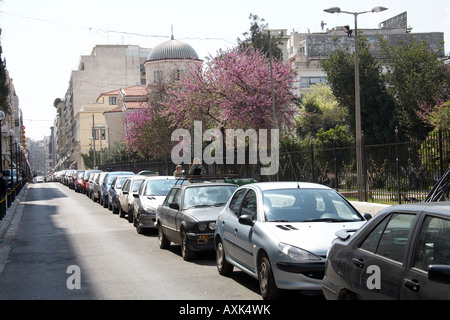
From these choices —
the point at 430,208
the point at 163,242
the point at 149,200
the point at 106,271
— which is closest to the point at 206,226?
the point at 106,271

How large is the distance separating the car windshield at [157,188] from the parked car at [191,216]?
372 cm

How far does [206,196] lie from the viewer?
12.4m

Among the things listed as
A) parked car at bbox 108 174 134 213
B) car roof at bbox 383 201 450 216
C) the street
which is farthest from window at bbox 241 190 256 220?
parked car at bbox 108 174 134 213

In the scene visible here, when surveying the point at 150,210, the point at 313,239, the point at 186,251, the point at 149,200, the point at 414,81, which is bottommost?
the point at 186,251

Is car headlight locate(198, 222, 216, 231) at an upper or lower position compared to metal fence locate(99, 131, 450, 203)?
lower

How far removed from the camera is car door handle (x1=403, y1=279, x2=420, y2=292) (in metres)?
4.27

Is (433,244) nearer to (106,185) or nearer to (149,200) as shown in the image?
(149,200)

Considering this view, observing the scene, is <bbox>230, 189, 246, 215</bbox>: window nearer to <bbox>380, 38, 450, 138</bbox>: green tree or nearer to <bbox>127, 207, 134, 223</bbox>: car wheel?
<bbox>127, 207, 134, 223</bbox>: car wheel

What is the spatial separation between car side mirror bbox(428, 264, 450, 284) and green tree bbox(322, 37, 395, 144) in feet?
140

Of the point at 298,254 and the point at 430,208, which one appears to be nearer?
the point at 430,208

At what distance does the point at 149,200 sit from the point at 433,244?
13.0 metres

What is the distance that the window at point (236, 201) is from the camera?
364 inches

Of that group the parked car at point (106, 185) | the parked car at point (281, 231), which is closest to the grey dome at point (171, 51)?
the parked car at point (106, 185)
